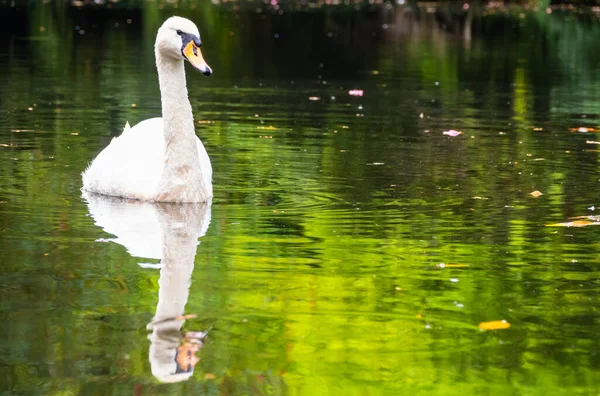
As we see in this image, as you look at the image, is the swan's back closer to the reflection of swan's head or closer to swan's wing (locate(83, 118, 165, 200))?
swan's wing (locate(83, 118, 165, 200))

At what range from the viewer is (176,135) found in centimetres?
1097

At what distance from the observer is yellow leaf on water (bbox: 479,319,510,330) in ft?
23.3

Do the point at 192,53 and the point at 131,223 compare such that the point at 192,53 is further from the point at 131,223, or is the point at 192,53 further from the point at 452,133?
the point at 452,133

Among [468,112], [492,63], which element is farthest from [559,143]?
[492,63]

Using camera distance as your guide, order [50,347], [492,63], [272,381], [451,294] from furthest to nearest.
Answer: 1. [492,63]
2. [451,294]
3. [50,347]
4. [272,381]

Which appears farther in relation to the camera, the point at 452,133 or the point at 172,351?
the point at 452,133

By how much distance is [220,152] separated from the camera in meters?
14.3

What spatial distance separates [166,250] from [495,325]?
265 cm

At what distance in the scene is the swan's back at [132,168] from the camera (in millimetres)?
11094

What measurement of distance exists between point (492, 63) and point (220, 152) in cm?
1622

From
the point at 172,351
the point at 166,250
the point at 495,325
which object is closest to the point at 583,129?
the point at 166,250

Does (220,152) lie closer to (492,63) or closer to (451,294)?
(451,294)

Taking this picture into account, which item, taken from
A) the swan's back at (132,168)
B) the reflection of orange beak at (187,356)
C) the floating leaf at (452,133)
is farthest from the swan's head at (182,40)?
the floating leaf at (452,133)

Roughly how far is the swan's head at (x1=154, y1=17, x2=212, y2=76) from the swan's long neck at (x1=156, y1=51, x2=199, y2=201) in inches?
9.5
